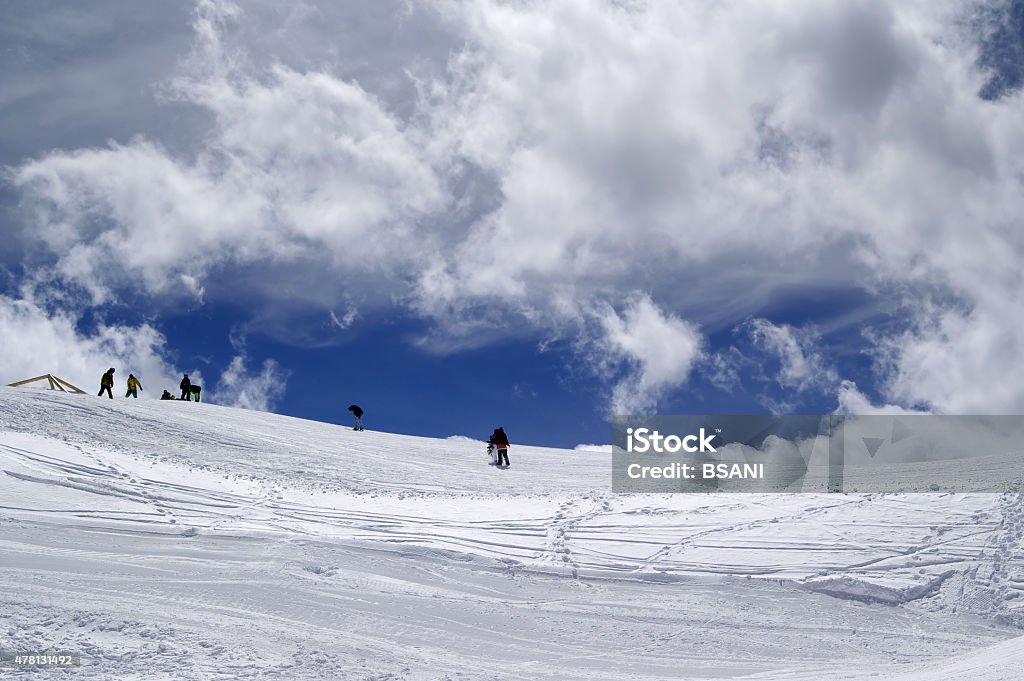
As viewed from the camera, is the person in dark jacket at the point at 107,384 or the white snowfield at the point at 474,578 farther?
the person in dark jacket at the point at 107,384

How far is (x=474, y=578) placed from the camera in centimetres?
1942

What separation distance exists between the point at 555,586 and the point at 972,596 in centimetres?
949

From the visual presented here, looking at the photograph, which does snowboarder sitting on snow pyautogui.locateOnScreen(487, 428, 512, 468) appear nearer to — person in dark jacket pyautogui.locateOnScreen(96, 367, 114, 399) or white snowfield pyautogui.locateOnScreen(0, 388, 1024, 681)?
white snowfield pyautogui.locateOnScreen(0, 388, 1024, 681)

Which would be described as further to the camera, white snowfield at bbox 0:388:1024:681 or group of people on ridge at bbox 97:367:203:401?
group of people on ridge at bbox 97:367:203:401

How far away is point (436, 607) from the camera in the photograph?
17906mm

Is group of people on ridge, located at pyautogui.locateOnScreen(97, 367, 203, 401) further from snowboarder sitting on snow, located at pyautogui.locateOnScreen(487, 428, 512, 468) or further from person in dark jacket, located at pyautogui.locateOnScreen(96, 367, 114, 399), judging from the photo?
snowboarder sitting on snow, located at pyautogui.locateOnScreen(487, 428, 512, 468)

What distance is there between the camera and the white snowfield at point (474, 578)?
50.9 feet

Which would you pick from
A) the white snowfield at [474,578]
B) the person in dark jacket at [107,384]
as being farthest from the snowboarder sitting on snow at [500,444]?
the person in dark jacket at [107,384]

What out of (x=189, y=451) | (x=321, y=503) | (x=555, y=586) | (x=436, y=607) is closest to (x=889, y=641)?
(x=555, y=586)

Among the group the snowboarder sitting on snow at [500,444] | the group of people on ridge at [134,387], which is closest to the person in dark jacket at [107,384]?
the group of people on ridge at [134,387]

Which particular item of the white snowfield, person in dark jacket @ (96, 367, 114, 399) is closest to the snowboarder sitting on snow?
the white snowfield

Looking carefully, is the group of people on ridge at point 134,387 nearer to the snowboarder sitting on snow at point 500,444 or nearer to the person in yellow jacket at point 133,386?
the person in yellow jacket at point 133,386

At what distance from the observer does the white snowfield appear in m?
15.5

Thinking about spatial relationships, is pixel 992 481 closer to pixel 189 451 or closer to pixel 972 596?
pixel 972 596
